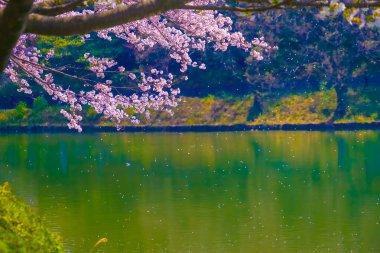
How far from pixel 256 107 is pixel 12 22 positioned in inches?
1703

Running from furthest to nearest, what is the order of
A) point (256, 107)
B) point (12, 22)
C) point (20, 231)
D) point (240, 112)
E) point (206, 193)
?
1. point (256, 107)
2. point (240, 112)
3. point (206, 193)
4. point (12, 22)
5. point (20, 231)

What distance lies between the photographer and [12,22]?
513cm

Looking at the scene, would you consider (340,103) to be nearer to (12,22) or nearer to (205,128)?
(205,128)

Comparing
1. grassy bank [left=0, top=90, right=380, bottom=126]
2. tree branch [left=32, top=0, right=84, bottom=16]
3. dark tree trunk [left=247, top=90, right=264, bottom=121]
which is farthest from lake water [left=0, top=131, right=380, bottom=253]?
dark tree trunk [left=247, top=90, right=264, bottom=121]

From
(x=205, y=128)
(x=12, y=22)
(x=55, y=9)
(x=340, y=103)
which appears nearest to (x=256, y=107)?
(x=205, y=128)

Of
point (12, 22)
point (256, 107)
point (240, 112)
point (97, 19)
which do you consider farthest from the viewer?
point (256, 107)

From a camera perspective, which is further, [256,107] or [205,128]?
[256,107]

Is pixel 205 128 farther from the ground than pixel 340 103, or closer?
closer

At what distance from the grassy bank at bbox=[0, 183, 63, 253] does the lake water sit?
7879 millimetres

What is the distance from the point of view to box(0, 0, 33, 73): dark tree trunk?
5020 millimetres

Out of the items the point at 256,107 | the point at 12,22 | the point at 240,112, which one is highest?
the point at 12,22

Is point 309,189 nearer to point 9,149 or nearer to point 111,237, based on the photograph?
point 111,237

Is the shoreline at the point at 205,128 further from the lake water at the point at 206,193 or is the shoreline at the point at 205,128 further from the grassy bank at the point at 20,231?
the grassy bank at the point at 20,231

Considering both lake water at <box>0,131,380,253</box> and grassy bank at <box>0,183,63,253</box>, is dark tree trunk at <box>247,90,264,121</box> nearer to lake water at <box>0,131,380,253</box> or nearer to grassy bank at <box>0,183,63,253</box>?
lake water at <box>0,131,380,253</box>
